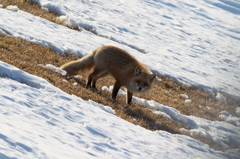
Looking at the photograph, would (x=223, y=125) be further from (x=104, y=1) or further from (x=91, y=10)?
(x=104, y=1)

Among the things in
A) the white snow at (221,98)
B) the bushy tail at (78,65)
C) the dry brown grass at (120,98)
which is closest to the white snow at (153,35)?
the dry brown grass at (120,98)

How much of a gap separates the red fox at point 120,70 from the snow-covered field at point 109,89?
1.45m

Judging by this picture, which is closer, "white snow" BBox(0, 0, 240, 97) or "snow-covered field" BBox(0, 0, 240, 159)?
"snow-covered field" BBox(0, 0, 240, 159)

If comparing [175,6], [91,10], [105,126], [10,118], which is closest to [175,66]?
[91,10]

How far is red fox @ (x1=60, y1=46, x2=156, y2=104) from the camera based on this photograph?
11133mm

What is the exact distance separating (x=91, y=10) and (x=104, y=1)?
20.3 feet

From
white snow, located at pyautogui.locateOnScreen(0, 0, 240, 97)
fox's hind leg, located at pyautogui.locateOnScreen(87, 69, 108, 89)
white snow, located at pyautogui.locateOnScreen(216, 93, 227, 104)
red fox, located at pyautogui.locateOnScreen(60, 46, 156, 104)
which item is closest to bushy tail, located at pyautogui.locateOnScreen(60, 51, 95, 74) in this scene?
red fox, located at pyautogui.locateOnScreen(60, 46, 156, 104)

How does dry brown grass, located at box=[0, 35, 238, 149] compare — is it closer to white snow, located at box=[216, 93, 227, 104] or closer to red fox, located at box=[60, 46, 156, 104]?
white snow, located at box=[216, 93, 227, 104]

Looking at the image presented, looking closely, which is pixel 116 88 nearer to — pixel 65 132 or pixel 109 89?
pixel 109 89

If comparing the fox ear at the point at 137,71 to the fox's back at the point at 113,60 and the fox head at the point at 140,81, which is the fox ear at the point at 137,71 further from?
the fox's back at the point at 113,60

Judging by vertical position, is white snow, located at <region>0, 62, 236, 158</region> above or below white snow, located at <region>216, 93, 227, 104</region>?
above

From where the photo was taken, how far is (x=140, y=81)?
1109 centimetres

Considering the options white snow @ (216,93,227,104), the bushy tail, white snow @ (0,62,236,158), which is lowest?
white snow @ (216,93,227,104)

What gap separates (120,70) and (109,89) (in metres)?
1.34
